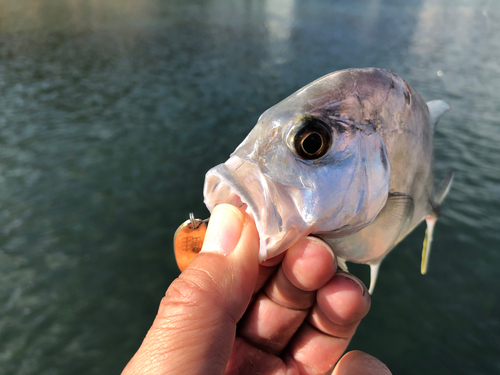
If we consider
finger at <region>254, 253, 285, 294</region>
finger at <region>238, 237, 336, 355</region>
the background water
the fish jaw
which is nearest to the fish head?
the fish jaw

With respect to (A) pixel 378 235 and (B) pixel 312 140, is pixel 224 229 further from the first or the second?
(A) pixel 378 235

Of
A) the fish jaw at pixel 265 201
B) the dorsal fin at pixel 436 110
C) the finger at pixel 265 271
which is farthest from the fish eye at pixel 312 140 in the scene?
the dorsal fin at pixel 436 110

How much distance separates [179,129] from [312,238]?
9.08 meters

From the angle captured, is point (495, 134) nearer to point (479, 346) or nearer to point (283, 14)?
point (479, 346)

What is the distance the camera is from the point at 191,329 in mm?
1519

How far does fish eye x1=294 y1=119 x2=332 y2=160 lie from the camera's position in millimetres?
1637

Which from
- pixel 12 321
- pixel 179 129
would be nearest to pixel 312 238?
pixel 12 321

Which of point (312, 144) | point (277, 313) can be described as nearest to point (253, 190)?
point (312, 144)

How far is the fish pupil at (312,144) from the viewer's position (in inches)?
64.6

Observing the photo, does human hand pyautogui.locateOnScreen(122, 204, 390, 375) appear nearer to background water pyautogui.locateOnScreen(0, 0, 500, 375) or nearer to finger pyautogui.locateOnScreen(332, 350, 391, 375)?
finger pyautogui.locateOnScreen(332, 350, 391, 375)

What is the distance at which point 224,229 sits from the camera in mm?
1731

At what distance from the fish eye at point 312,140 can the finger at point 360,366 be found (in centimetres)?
146

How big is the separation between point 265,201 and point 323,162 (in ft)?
1.23

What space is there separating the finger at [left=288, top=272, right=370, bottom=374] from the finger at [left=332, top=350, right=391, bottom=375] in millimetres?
245
